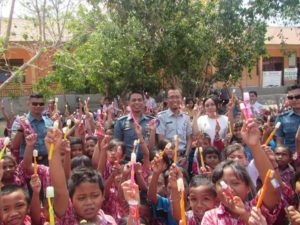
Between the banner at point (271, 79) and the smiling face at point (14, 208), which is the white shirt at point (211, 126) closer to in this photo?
the smiling face at point (14, 208)

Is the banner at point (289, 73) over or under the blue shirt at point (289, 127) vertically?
over

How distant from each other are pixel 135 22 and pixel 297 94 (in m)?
6.28

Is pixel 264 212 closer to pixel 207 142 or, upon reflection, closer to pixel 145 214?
pixel 145 214

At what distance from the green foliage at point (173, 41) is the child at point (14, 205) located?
6.56 m

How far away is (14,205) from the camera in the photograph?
8.80ft

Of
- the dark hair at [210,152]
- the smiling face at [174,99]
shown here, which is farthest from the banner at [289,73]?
the dark hair at [210,152]

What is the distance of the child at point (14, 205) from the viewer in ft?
8.56

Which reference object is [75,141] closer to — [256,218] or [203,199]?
[203,199]

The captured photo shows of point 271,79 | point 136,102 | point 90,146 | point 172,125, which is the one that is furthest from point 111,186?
point 271,79

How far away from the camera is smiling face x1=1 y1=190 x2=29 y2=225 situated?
2.60m

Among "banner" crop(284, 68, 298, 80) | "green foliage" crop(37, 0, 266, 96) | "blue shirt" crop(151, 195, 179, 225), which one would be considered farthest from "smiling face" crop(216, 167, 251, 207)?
"banner" crop(284, 68, 298, 80)

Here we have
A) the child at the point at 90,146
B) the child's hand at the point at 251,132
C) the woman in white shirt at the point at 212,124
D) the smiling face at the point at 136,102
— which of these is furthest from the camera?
the woman in white shirt at the point at 212,124

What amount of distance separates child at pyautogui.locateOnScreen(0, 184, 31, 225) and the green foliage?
6.56 metres

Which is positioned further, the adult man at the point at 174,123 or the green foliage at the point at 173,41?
the green foliage at the point at 173,41
